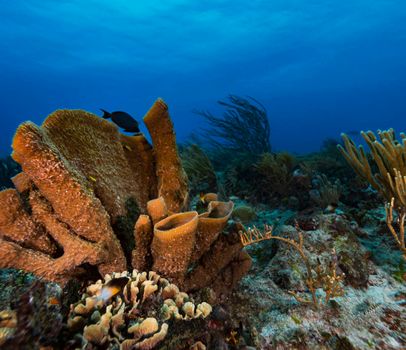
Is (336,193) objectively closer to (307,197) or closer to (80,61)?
(307,197)

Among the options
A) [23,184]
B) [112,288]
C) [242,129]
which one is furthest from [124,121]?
[242,129]

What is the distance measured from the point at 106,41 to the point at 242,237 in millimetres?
86219

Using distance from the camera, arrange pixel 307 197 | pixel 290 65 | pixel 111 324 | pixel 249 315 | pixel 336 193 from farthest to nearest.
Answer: pixel 290 65 < pixel 307 197 < pixel 336 193 < pixel 249 315 < pixel 111 324

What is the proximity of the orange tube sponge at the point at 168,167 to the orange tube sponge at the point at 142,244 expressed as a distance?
0.52 meters

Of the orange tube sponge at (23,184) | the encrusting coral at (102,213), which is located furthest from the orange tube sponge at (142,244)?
the orange tube sponge at (23,184)

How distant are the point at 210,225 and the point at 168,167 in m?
0.81

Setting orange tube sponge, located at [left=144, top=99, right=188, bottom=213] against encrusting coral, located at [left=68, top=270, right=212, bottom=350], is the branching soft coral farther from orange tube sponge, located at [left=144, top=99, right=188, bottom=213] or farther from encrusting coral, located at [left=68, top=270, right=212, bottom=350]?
encrusting coral, located at [left=68, top=270, right=212, bottom=350]

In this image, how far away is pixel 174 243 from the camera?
68.9 inches

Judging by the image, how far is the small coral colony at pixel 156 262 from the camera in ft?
4.84

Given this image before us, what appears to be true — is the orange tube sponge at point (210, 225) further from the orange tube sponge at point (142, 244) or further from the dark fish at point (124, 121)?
the dark fish at point (124, 121)

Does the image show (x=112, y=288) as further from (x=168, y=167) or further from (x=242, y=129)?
(x=242, y=129)

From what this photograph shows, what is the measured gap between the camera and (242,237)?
2.18 m

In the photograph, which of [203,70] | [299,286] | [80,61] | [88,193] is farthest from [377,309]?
[203,70]

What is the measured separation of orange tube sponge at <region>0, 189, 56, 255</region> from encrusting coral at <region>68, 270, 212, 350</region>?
1.65 feet
